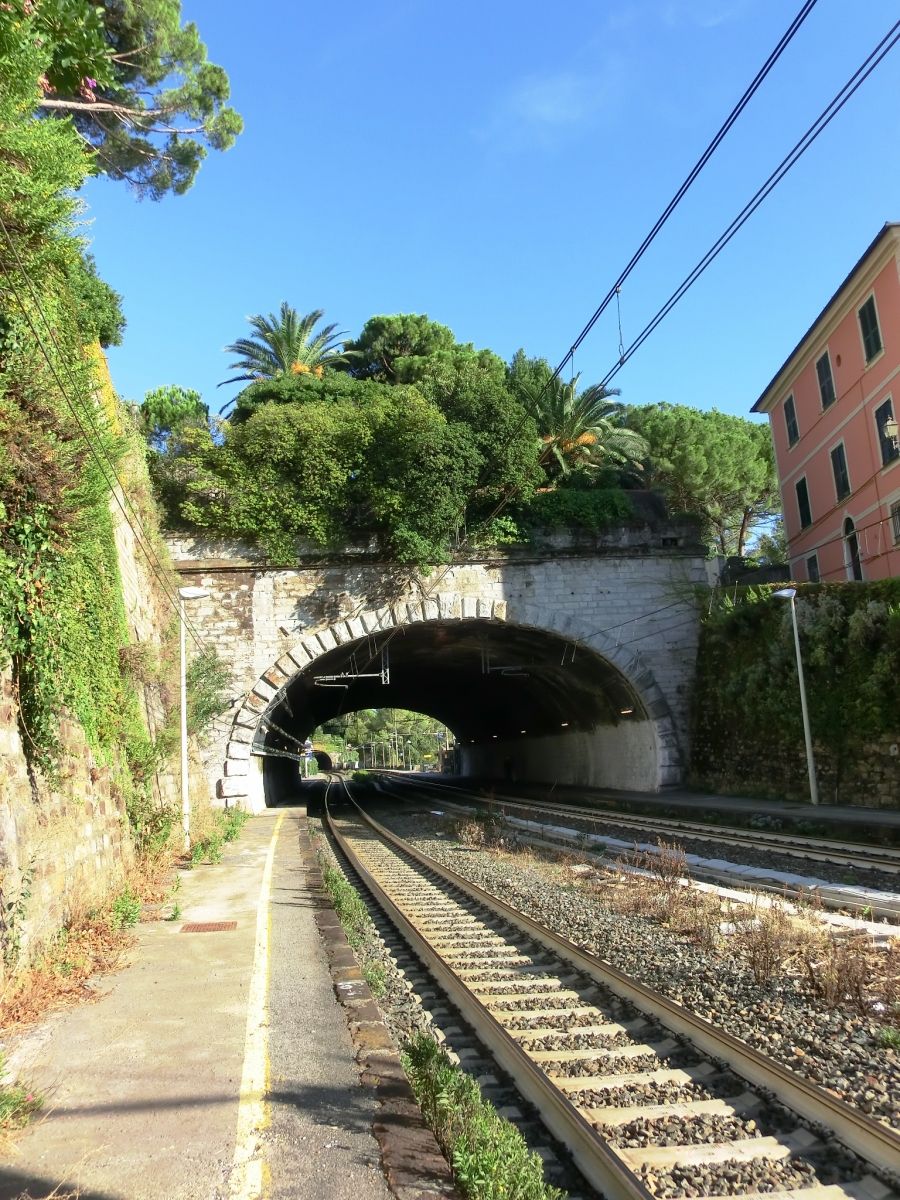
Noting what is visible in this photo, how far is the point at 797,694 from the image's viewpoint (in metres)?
18.3

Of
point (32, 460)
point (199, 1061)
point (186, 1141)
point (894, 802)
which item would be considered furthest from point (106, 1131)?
point (894, 802)

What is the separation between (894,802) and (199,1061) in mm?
14690

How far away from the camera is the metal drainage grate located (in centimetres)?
805

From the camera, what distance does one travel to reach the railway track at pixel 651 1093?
3281mm

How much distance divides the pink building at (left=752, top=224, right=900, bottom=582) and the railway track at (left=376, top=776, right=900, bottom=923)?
1244 cm

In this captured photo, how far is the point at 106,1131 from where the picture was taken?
144 inches

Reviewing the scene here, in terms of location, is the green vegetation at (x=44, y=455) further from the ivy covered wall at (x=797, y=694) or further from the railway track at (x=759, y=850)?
the ivy covered wall at (x=797, y=694)

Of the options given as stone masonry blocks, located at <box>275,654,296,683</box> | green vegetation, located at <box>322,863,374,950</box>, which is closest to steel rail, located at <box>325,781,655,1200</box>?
green vegetation, located at <box>322,863,374,950</box>

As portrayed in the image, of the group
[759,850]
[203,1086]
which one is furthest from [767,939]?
[759,850]

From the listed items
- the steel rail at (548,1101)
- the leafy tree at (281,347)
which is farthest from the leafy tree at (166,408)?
the steel rail at (548,1101)

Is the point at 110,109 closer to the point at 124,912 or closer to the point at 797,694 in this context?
the point at 124,912

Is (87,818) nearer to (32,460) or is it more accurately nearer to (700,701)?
(32,460)

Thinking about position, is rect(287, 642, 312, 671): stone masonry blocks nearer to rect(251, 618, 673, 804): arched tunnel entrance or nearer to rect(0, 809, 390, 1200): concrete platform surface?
rect(251, 618, 673, 804): arched tunnel entrance

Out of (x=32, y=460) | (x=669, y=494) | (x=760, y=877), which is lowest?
(x=760, y=877)
